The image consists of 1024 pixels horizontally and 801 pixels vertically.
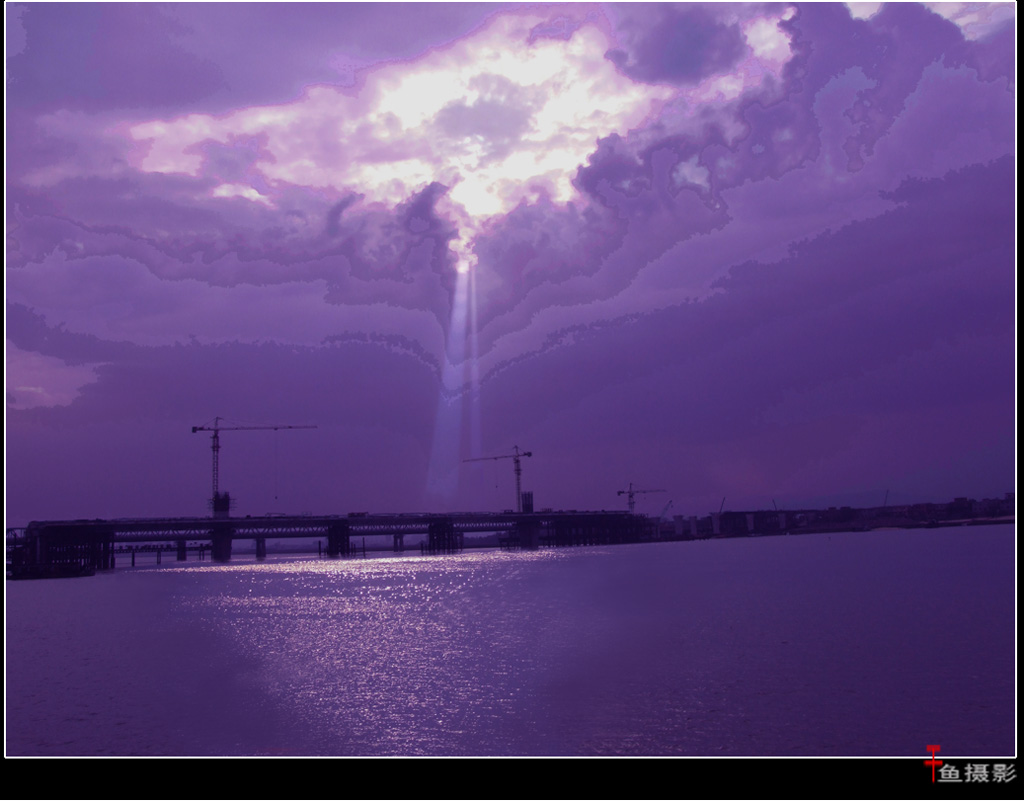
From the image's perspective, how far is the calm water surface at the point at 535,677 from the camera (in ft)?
92.9

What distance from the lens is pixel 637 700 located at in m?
32.5

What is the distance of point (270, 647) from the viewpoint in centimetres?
5281

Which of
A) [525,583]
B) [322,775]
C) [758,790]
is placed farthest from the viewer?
[525,583]

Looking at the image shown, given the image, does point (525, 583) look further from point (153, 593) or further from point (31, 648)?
point (31, 648)

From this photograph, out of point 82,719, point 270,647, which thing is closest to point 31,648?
point 270,647

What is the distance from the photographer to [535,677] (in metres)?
38.3

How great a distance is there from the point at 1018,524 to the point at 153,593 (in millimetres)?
106848

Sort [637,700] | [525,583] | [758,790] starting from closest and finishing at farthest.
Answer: [758,790]
[637,700]
[525,583]

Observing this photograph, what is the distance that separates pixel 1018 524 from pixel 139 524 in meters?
190

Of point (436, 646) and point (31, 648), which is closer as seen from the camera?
point (436, 646)

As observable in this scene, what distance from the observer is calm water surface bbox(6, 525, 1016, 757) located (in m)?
28.3

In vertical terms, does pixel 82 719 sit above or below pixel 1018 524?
below

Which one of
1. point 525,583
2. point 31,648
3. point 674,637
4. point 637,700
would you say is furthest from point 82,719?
point 525,583

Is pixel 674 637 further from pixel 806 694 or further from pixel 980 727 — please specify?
pixel 980 727
